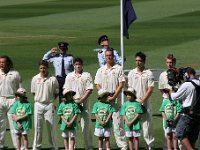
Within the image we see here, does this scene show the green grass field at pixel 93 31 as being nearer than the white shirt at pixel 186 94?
No

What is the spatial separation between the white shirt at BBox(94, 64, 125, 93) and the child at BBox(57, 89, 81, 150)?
2.90ft

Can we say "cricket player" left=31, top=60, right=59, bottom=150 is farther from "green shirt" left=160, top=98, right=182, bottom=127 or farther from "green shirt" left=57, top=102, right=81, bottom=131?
"green shirt" left=160, top=98, right=182, bottom=127

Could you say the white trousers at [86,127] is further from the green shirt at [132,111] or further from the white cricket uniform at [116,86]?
the green shirt at [132,111]

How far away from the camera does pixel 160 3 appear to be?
65000 millimetres

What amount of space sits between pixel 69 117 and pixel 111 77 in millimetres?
1428

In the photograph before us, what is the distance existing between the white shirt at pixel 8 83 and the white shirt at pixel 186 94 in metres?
4.13

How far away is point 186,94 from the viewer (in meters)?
19.6

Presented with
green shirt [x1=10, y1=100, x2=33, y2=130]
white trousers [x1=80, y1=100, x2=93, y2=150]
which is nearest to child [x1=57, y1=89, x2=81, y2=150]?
white trousers [x1=80, y1=100, x2=93, y2=150]

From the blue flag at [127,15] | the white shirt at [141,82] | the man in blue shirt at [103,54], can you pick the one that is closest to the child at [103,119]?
the white shirt at [141,82]

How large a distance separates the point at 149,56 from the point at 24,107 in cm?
1757

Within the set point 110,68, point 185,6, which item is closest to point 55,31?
point 185,6

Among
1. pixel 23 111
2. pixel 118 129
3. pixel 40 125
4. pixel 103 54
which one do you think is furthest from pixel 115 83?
pixel 23 111

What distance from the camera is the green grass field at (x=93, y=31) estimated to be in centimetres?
3584

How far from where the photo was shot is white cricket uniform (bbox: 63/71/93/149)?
69.2 ft
